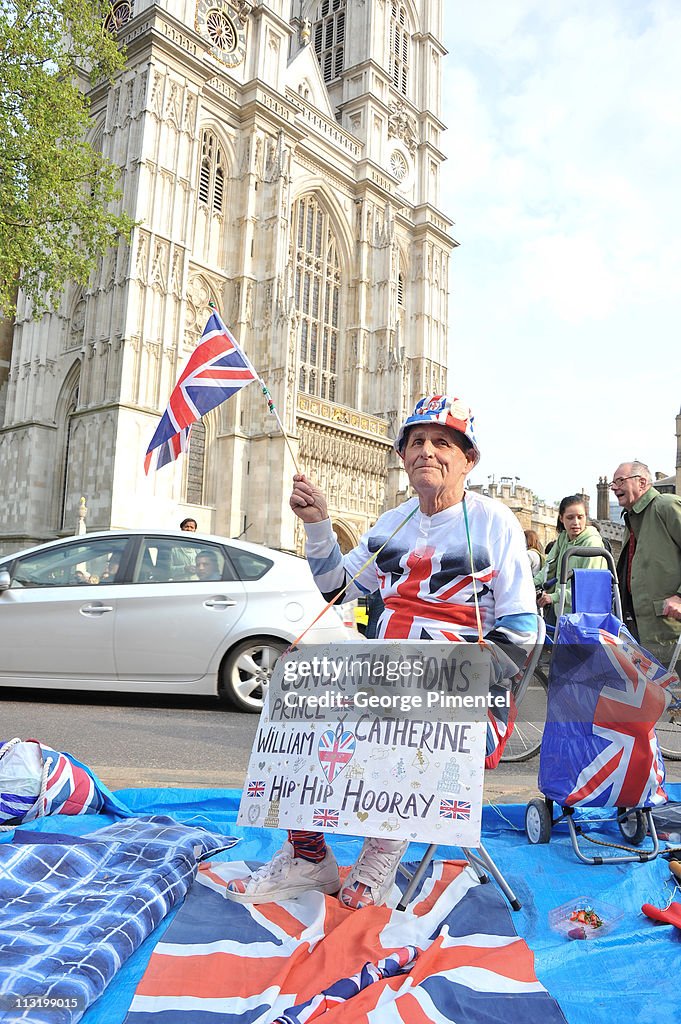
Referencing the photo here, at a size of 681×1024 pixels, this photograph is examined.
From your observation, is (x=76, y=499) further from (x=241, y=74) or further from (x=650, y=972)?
(x=650, y=972)

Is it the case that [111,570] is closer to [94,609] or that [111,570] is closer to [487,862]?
[94,609]

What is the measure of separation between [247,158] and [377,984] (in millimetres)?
27373

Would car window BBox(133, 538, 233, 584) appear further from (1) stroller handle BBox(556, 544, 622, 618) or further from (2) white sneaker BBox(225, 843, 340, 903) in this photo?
(2) white sneaker BBox(225, 843, 340, 903)

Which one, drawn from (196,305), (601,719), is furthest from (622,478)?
(196,305)

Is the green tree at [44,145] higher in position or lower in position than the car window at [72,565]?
higher

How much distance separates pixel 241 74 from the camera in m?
26.0

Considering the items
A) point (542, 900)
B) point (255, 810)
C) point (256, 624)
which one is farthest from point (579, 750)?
point (256, 624)

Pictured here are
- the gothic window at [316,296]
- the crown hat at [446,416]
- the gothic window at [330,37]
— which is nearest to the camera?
the crown hat at [446,416]

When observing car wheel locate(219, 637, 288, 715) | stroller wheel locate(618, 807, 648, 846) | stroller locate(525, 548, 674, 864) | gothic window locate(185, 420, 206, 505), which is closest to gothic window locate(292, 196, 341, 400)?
gothic window locate(185, 420, 206, 505)

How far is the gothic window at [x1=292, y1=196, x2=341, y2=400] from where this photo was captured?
28672mm

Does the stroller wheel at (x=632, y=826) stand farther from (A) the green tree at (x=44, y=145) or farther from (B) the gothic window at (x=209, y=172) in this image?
(B) the gothic window at (x=209, y=172)

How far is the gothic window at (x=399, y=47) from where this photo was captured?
3366cm

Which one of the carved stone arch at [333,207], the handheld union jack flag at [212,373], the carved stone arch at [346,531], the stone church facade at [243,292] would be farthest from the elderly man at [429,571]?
the carved stone arch at [333,207]

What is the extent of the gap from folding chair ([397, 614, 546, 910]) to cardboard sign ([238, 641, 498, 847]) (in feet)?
0.53
